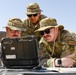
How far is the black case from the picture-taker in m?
4.13

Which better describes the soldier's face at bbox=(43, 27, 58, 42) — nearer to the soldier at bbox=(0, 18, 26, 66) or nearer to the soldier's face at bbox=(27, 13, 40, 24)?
the soldier at bbox=(0, 18, 26, 66)

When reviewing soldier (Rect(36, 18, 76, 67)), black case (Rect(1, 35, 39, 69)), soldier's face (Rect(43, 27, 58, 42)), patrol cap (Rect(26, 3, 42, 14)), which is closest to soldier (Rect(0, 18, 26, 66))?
soldier (Rect(36, 18, 76, 67))

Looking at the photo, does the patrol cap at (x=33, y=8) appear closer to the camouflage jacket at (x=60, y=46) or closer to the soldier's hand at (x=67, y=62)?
the camouflage jacket at (x=60, y=46)

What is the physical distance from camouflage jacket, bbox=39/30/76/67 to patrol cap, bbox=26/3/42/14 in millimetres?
1768

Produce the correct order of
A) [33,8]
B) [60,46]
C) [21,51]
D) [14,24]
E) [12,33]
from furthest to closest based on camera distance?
[33,8] < [14,24] < [12,33] < [60,46] < [21,51]

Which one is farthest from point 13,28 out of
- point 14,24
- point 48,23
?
point 48,23

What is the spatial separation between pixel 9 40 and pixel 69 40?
2598 millimetres

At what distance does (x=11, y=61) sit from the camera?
13.7 feet

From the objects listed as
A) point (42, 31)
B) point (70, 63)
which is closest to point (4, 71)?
point (70, 63)

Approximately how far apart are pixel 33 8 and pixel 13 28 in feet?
5.48

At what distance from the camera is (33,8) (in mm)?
8680

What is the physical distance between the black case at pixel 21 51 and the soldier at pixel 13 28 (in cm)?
294

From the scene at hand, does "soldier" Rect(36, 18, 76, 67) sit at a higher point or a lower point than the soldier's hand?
higher

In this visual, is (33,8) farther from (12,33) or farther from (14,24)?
(12,33)
